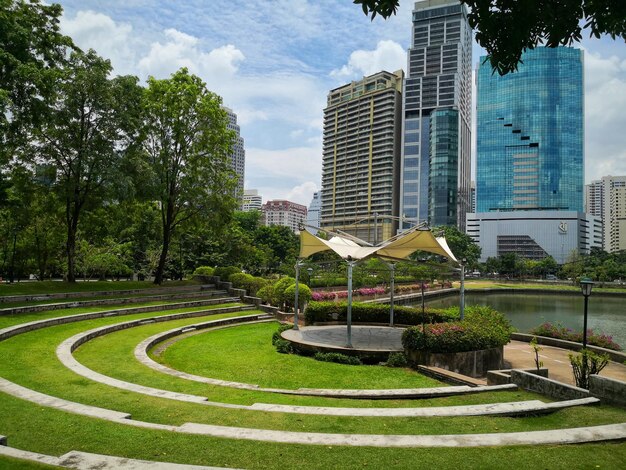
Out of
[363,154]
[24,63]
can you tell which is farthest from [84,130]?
[363,154]

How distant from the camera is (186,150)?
31312 mm

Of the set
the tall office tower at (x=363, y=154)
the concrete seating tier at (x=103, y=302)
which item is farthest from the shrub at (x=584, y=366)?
the tall office tower at (x=363, y=154)

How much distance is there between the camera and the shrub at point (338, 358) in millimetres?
13969

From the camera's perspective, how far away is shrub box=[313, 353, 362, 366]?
14.0m

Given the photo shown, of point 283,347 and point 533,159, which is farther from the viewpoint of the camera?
point 533,159

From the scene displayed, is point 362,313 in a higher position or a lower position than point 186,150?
lower

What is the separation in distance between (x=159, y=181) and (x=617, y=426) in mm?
28047

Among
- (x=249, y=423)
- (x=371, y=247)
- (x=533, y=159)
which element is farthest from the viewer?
(x=533, y=159)

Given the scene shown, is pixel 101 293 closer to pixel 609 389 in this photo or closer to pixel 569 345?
pixel 569 345

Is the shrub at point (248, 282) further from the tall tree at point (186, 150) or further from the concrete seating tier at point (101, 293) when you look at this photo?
the tall tree at point (186, 150)

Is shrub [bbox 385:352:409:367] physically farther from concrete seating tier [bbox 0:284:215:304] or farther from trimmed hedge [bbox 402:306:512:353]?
concrete seating tier [bbox 0:284:215:304]

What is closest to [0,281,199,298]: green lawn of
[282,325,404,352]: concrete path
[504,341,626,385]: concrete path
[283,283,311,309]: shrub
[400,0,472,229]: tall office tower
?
[283,283,311,309]: shrub

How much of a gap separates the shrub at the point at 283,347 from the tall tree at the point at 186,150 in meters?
17.1

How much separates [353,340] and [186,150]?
→ 2079 centimetres
